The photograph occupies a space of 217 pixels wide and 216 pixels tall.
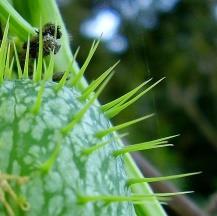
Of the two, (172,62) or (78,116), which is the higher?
(172,62)

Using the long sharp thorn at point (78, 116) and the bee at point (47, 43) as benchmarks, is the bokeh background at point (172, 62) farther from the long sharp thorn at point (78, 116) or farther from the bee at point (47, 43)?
the long sharp thorn at point (78, 116)

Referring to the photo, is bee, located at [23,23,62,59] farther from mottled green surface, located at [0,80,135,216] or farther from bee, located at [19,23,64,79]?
mottled green surface, located at [0,80,135,216]

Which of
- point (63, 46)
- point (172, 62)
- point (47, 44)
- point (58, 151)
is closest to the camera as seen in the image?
point (58, 151)

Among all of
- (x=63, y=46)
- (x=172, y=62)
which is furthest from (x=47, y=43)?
(x=172, y=62)

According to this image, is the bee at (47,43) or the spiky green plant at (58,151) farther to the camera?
the bee at (47,43)

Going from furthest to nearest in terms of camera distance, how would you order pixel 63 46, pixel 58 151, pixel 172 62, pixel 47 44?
pixel 172 62, pixel 63 46, pixel 47 44, pixel 58 151

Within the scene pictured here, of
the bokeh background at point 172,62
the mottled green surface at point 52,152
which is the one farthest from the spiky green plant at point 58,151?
the bokeh background at point 172,62

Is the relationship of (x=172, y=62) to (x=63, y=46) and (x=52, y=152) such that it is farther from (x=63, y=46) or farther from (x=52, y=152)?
(x=52, y=152)
